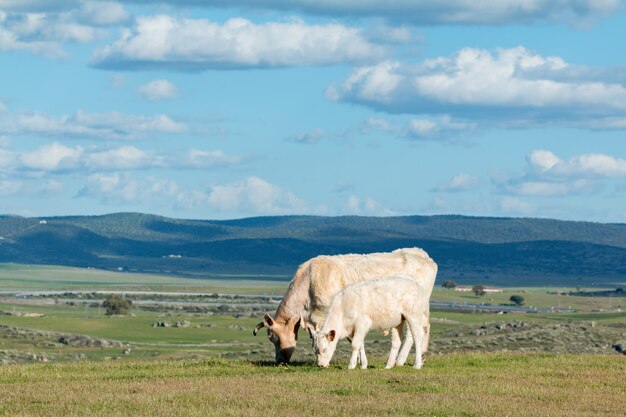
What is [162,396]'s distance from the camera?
78.0ft

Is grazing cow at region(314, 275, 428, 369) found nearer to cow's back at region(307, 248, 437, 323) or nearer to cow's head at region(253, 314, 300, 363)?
cow's back at region(307, 248, 437, 323)

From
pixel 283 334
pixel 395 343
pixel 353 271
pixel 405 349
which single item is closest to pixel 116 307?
pixel 353 271

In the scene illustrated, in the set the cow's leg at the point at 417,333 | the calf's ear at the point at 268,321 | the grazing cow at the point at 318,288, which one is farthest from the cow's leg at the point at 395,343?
the calf's ear at the point at 268,321

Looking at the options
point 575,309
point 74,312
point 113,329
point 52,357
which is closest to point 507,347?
point 52,357

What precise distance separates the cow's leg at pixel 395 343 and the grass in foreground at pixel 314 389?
2.43ft

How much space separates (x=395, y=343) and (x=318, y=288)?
2.23m

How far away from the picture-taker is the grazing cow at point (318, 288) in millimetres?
30094

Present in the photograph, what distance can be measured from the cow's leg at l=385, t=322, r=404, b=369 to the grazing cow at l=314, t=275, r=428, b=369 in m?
0.17

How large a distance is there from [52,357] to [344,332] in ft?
122

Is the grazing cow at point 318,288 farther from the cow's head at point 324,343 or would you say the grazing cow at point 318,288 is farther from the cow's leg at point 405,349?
the cow's head at point 324,343

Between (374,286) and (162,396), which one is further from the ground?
(374,286)

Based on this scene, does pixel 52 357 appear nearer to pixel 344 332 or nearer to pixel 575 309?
pixel 344 332

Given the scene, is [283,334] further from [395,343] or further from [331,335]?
[395,343]

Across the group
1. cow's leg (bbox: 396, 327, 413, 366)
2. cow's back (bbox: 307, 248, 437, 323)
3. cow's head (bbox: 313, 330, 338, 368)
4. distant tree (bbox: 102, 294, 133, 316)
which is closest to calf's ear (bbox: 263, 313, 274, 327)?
cow's back (bbox: 307, 248, 437, 323)
